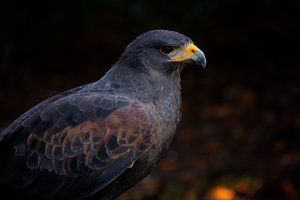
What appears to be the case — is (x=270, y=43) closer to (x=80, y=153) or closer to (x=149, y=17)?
(x=149, y=17)

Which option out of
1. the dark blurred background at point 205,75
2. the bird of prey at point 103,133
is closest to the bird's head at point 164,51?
the bird of prey at point 103,133

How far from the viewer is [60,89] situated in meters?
11.0

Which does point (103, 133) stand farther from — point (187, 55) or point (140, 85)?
point (187, 55)

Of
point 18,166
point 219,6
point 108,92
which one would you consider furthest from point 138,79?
point 219,6

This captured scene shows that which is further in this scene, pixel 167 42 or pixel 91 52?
pixel 91 52

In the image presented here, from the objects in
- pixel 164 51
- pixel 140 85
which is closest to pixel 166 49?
pixel 164 51

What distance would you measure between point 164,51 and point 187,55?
16cm

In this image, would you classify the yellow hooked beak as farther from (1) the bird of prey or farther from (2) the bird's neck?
(2) the bird's neck

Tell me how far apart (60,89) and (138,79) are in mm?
5937

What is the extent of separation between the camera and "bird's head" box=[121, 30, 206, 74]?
17.0 feet

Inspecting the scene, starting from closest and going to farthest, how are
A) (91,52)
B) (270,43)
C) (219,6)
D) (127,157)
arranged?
(127,157) < (219,6) < (270,43) < (91,52)

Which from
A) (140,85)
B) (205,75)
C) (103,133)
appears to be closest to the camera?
(103,133)

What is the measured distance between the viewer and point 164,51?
5199 millimetres

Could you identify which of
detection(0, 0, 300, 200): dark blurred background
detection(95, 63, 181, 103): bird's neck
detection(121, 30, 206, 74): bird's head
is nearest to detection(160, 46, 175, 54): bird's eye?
detection(121, 30, 206, 74): bird's head
